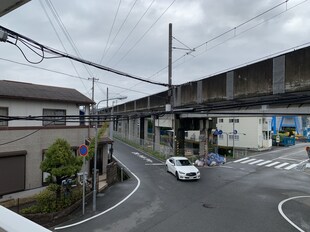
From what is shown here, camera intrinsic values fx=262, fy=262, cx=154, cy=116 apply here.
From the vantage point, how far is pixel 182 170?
20.6 m

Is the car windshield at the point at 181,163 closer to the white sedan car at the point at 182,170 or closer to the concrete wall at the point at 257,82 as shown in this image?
the white sedan car at the point at 182,170

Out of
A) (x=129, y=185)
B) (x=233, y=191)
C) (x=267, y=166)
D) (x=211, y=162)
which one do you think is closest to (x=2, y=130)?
(x=129, y=185)

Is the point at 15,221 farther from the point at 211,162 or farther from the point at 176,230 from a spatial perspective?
the point at 211,162

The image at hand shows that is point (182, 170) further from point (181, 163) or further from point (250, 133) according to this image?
point (250, 133)

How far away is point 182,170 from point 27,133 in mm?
11493

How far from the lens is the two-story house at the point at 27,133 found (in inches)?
627

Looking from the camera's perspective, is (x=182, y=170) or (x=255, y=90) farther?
(x=182, y=170)

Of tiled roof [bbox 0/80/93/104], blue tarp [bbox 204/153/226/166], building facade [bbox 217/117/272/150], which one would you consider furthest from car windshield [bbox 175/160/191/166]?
building facade [bbox 217/117/272/150]

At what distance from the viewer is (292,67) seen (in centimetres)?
1258

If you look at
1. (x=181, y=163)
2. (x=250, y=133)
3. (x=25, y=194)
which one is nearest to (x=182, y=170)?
(x=181, y=163)

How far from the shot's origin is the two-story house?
15.9 m

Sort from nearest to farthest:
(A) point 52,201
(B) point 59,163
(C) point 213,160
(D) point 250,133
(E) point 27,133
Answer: (B) point 59,163, (A) point 52,201, (E) point 27,133, (C) point 213,160, (D) point 250,133

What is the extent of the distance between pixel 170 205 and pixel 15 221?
13.1 metres

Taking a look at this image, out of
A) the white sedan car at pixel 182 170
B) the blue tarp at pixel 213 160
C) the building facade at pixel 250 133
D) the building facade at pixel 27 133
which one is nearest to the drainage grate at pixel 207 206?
the white sedan car at pixel 182 170
